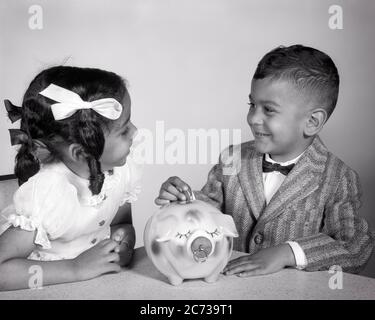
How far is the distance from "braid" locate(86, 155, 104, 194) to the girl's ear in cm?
1

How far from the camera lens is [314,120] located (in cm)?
124

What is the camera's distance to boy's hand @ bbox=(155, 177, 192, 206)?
934 millimetres

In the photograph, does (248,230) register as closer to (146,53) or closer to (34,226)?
(34,226)

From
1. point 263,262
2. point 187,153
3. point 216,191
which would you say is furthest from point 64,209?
point 187,153

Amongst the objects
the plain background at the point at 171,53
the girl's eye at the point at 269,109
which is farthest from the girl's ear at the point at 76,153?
the plain background at the point at 171,53

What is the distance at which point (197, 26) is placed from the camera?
1.87 metres

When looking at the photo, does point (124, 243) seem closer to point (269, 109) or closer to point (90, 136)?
point (90, 136)

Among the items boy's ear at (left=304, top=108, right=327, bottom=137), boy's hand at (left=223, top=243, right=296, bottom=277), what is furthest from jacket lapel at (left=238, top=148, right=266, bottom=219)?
boy's hand at (left=223, top=243, right=296, bottom=277)

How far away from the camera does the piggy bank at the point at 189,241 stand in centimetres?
84

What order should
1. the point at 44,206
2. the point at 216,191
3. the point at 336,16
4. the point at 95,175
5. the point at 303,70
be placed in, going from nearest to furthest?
the point at 44,206
the point at 95,175
the point at 303,70
the point at 216,191
the point at 336,16

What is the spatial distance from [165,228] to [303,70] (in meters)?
0.55

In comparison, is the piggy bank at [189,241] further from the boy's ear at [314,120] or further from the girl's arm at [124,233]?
the boy's ear at [314,120]

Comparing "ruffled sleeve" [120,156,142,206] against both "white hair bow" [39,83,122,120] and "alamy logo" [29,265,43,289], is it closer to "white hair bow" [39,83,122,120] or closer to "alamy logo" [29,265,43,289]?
"white hair bow" [39,83,122,120]
